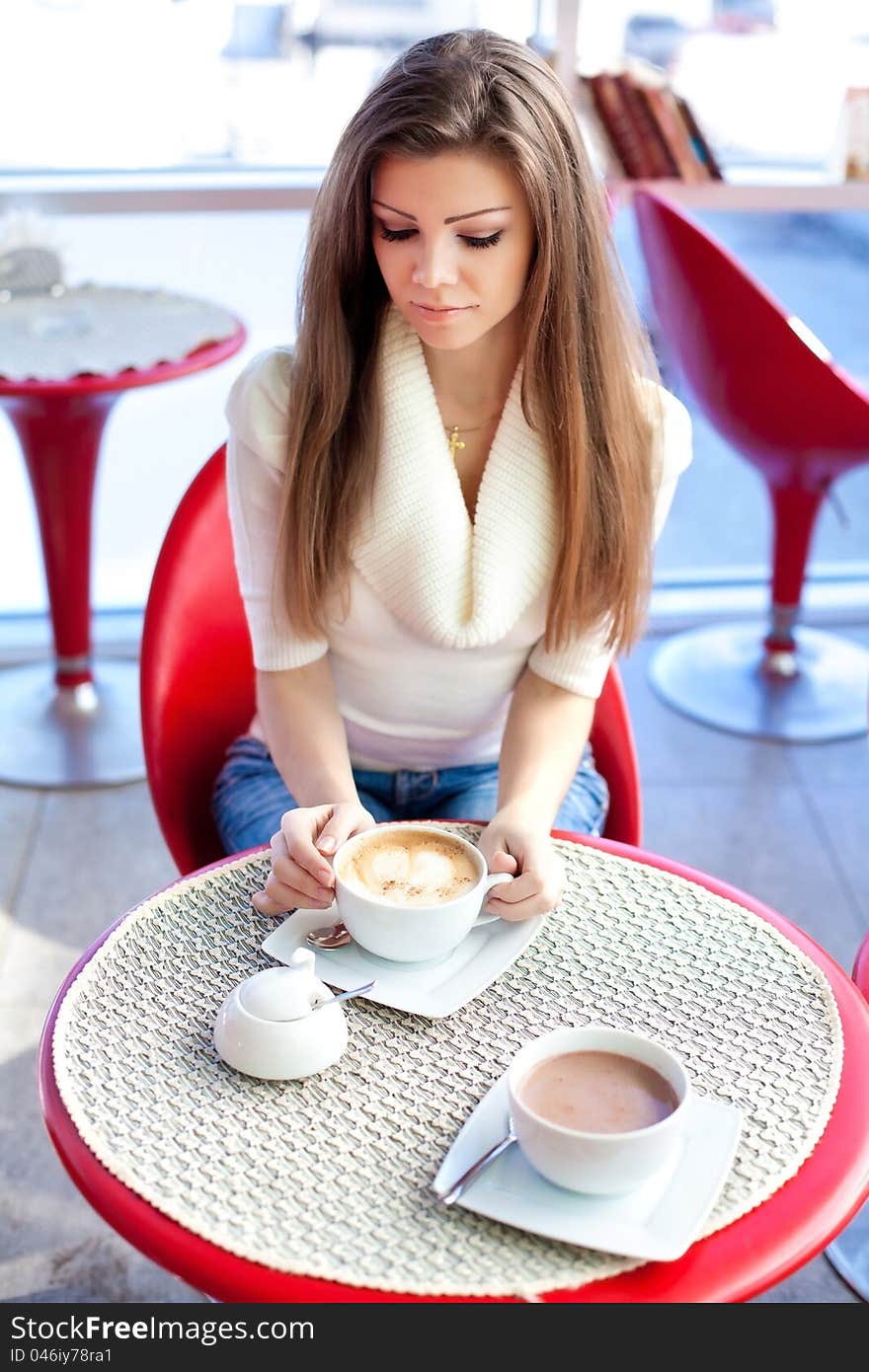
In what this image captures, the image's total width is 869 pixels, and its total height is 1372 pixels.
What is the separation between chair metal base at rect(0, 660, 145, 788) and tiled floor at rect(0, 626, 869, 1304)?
0.14ft

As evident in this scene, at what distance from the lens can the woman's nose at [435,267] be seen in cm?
136

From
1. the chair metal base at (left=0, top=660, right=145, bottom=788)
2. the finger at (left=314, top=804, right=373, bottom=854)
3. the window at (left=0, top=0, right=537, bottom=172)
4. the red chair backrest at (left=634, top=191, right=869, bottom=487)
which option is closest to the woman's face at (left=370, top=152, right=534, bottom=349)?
the finger at (left=314, top=804, right=373, bottom=854)

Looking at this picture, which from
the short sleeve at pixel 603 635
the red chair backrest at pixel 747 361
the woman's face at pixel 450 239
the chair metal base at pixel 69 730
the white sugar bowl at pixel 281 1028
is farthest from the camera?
the chair metal base at pixel 69 730

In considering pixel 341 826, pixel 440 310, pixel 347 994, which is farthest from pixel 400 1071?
pixel 440 310

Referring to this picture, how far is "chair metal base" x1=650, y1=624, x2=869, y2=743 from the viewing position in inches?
127

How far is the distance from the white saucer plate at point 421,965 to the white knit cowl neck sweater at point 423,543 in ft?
1.30

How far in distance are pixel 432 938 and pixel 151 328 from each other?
1.93 m

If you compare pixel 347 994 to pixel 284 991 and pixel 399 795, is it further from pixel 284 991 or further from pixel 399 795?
pixel 399 795

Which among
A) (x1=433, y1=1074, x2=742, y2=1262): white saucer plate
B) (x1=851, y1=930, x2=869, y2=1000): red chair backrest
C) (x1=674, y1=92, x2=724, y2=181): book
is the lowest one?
(x1=851, y1=930, x2=869, y2=1000): red chair backrest

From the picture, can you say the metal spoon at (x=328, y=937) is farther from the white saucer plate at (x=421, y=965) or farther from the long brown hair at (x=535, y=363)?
the long brown hair at (x=535, y=363)

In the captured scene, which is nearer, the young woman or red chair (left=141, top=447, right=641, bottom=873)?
the young woman

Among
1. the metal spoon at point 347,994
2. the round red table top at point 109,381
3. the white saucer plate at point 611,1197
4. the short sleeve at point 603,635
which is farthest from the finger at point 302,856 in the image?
the round red table top at point 109,381

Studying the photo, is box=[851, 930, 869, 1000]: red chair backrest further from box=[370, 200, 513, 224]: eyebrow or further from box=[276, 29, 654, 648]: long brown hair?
box=[370, 200, 513, 224]: eyebrow
